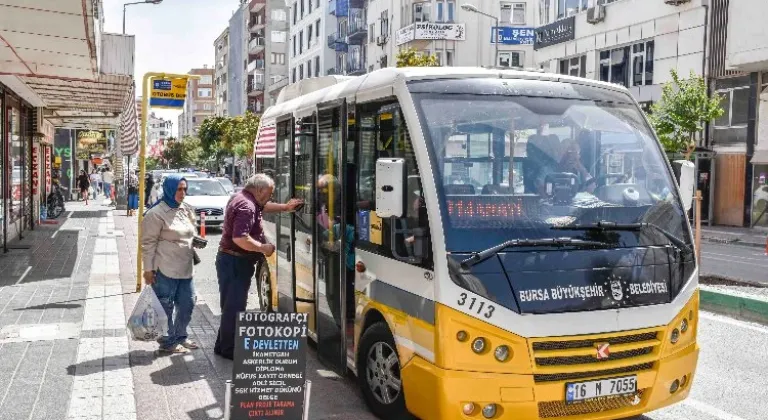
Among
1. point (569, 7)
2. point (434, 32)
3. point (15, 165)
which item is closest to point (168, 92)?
point (15, 165)

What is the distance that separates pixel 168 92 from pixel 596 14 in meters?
27.6

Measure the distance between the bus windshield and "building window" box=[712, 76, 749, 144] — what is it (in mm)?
25593

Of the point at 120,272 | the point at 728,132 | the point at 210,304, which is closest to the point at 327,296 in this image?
the point at 210,304

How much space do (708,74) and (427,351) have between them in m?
28.8

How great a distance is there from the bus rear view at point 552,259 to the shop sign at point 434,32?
43.9m

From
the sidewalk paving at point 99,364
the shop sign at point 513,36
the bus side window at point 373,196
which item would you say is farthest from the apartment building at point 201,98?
the bus side window at point 373,196

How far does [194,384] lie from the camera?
6.96 meters

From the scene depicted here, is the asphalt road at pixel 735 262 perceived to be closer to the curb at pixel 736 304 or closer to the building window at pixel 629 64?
the curb at pixel 736 304

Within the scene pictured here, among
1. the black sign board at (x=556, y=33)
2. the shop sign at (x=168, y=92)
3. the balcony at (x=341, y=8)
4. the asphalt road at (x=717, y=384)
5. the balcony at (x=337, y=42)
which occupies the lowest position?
the asphalt road at (x=717, y=384)

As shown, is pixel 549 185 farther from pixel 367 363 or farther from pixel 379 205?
pixel 367 363

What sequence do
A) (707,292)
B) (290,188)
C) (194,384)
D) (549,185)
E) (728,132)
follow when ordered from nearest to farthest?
(549,185), (194,384), (290,188), (707,292), (728,132)

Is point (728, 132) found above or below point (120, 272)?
above

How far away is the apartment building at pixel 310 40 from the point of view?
222ft

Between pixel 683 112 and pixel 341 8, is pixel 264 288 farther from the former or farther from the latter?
pixel 341 8
